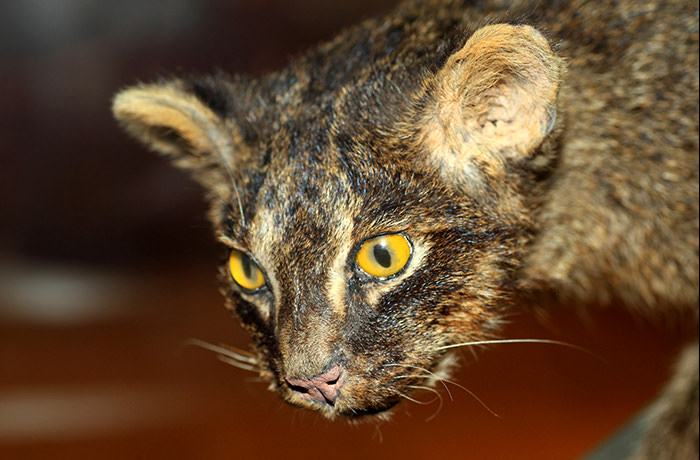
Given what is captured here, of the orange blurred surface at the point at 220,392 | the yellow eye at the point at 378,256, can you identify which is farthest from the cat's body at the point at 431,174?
the orange blurred surface at the point at 220,392

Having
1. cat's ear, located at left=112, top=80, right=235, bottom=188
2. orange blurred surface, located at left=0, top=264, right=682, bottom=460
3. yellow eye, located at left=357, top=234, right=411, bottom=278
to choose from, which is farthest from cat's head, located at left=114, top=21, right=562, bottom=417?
orange blurred surface, located at left=0, top=264, right=682, bottom=460

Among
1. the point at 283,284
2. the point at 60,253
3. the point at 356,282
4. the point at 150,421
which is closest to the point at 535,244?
the point at 356,282

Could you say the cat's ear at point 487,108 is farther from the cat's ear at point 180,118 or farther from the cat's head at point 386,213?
the cat's ear at point 180,118

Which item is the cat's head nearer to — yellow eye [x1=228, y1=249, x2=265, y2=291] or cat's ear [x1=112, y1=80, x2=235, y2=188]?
yellow eye [x1=228, y1=249, x2=265, y2=291]

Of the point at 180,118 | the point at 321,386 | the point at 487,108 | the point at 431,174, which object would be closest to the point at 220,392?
the point at 180,118

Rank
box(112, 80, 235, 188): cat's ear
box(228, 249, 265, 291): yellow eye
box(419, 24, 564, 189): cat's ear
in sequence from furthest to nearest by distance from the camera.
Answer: box(112, 80, 235, 188): cat's ear → box(228, 249, 265, 291): yellow eye → box(419, 24, 564, 189): cat's ear
